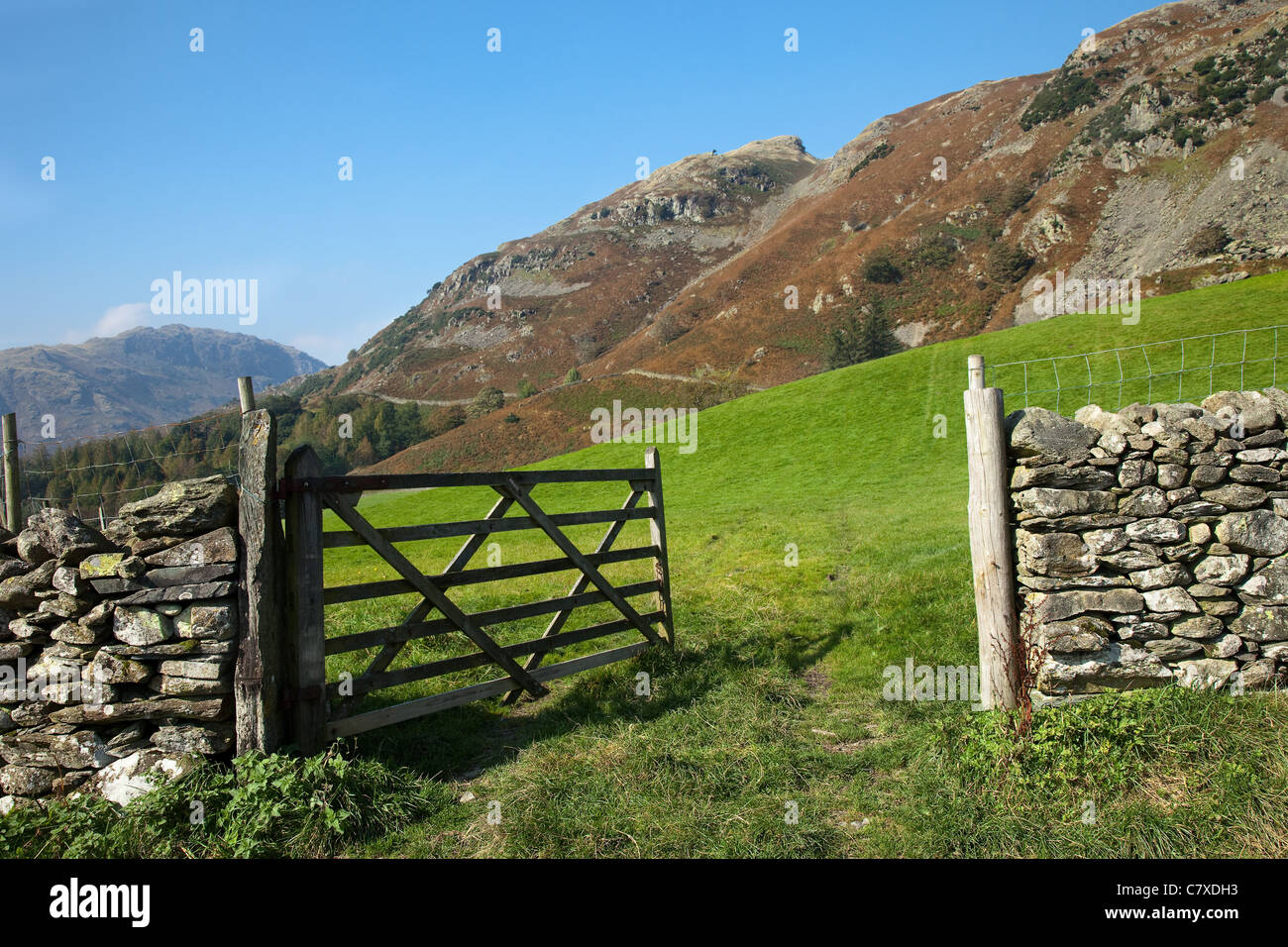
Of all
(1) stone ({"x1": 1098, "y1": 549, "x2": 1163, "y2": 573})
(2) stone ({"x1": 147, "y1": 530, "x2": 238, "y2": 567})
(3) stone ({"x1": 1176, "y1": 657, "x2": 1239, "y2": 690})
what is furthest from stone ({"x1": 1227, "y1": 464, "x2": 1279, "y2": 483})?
(2) stone ({"x1": 147, "y1": 530, "x2": 238, "y2": 567})

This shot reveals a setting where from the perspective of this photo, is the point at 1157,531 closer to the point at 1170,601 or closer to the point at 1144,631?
the point at 1170,601

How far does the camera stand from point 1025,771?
4.98m

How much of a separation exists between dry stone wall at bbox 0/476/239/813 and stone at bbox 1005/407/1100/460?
620 cm

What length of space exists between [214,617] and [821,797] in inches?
171

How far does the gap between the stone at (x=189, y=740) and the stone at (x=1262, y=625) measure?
25.4ft

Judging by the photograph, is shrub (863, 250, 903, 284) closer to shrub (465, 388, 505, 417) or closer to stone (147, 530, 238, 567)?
Answer: shrub (465, 388, 505, 417)

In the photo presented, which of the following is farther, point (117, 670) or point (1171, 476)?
point (1171, 476)

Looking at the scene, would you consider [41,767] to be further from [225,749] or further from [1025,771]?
[1025,771]

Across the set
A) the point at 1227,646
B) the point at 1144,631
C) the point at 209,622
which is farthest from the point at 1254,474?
the point at 209,622

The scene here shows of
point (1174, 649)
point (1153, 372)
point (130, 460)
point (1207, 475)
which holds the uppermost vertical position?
point (1153, 372)

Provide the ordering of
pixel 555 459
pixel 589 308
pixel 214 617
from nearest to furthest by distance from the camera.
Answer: pixel 214 617 → pixel 555 459 → pixel 589 308

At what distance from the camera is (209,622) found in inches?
192

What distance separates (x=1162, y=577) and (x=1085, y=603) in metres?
0.64
